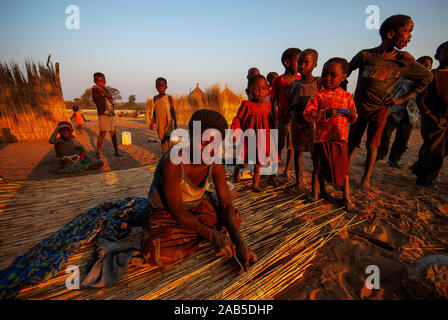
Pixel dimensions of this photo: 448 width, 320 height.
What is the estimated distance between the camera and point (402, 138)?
401 centimetres

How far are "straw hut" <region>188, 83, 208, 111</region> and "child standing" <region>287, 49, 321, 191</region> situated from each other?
8680mm

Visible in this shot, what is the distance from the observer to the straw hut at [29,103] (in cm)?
656

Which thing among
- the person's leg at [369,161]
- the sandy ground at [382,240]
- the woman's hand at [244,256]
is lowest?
the sandy ground at [382,240]

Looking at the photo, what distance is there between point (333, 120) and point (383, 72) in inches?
40.7

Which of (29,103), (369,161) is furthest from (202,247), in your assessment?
(29,103)

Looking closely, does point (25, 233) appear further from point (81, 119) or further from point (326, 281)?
point (81, 119)

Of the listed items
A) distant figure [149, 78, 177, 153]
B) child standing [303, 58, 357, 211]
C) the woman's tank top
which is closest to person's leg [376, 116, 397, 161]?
child standing [303, 58, 357, 211]

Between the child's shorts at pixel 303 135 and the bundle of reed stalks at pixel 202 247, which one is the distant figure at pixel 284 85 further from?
the bundle of reed stalks at pixel 202 247

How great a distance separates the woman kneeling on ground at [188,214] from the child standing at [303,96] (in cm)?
165

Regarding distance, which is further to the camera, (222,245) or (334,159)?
(334,159)

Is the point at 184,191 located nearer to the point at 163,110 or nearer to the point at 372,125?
the point at 372,125

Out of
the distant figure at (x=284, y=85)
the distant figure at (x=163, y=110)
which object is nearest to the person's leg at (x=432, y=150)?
the distant figure at (x=284, y=85)

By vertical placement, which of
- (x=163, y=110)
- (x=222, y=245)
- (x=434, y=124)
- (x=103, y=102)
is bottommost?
(x=222, y=245)
